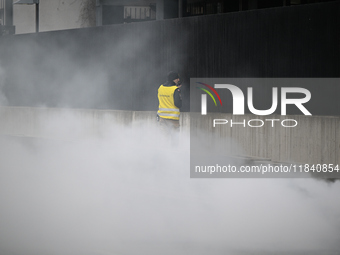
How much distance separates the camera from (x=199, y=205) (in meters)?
9.41

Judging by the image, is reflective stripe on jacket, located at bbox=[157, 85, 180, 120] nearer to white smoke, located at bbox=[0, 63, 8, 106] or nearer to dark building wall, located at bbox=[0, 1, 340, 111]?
dark building wall, located at bbox=[0, 1, 340, 111]

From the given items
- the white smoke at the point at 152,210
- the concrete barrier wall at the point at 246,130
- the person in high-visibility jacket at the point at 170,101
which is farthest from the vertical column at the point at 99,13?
the person in high-visibility jacket at the point at 170,101

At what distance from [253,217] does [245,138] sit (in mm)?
5852

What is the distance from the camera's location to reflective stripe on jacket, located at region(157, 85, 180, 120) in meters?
12.9

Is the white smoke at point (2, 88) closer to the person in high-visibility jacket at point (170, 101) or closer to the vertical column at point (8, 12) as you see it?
the vertical column at point (8, 12)

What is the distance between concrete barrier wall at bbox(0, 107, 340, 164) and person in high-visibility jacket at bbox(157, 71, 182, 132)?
6.33 ft

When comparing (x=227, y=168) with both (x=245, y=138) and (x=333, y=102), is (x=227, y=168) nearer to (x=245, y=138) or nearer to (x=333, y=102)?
(x=245, y=138)

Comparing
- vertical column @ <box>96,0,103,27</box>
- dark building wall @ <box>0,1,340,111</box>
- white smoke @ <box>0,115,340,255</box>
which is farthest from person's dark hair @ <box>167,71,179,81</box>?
vertical column @ <box>96,0,103,27</box>

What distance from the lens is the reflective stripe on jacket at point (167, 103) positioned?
1289cm

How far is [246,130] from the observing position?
14.3 meters

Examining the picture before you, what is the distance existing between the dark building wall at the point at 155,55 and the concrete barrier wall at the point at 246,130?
1.67 feet

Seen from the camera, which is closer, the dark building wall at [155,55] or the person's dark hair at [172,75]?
the person's dark hair at [172,75]

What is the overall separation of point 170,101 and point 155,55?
15.7 feet

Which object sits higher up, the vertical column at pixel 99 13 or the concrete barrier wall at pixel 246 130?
the vertical column at pixel 99 13
